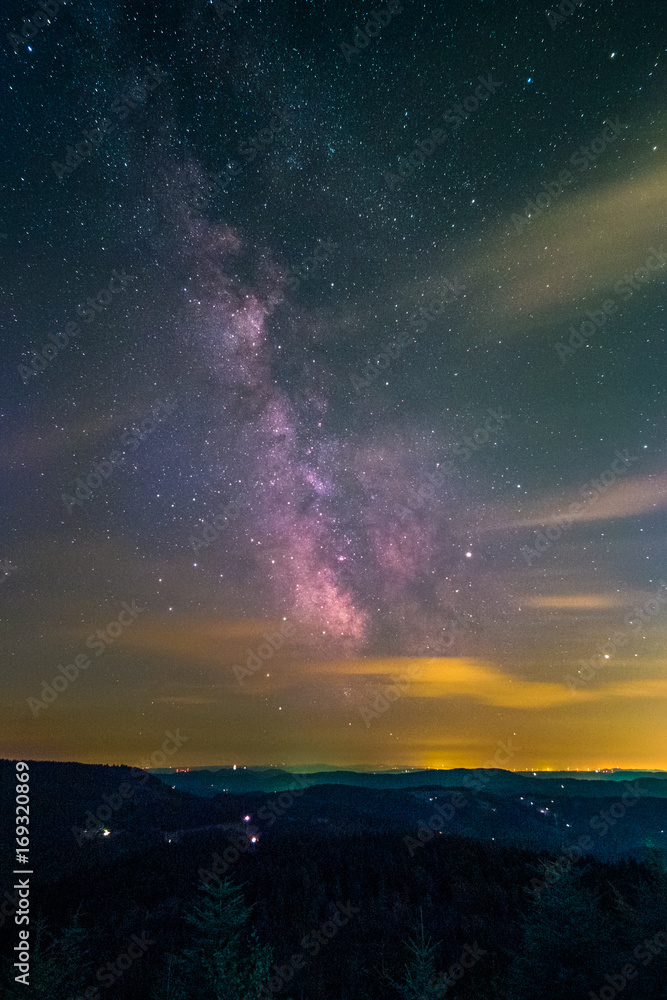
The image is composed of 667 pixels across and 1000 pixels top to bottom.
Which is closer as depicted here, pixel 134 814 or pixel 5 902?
pixel 5 902

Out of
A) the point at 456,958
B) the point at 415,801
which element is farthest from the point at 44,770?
the point at 456,958

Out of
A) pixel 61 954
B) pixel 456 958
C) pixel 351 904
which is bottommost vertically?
pixel 456 958

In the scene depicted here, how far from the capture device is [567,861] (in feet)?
77.7

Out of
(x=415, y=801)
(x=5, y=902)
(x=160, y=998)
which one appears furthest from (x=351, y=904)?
(x=415, y=801)

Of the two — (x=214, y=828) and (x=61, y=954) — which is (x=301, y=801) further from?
(x=61, y=954)

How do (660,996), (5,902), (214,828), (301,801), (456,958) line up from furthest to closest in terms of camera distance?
(301,801) < (214,828) < (5,902) < (456,958) < (660,996)

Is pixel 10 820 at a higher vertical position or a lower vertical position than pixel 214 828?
higher

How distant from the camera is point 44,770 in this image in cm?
17088

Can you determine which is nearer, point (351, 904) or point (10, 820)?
point (351, 904)

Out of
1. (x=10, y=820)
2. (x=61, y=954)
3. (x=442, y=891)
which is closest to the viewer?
(x=61, y=954)

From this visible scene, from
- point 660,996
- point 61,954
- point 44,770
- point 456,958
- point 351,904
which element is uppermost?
point 44,770

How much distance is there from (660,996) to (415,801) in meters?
202

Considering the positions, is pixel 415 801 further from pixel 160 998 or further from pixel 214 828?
pixel 160 998

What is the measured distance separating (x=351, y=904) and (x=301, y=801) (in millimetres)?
134433
